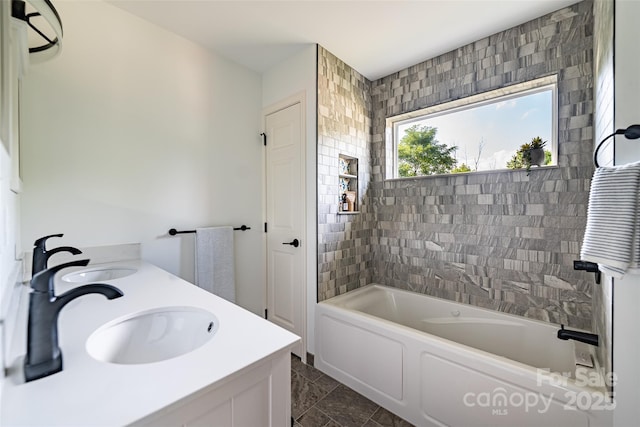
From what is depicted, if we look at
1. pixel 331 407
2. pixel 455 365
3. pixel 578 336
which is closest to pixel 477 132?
pixel 578 336

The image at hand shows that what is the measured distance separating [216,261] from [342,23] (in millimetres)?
2133

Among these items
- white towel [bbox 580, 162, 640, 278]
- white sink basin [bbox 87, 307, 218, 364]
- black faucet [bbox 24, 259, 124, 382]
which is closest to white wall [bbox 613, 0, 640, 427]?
white towel [bbox 580, 162, 640, 278]

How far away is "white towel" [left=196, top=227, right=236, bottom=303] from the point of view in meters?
2.10

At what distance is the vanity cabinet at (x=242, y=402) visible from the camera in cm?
56

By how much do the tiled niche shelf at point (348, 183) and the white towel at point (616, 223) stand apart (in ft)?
5.62

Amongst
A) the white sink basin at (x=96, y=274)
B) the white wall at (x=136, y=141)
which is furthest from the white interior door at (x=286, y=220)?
the white sink basin at (x=96, y=274)

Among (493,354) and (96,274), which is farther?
(96,274)

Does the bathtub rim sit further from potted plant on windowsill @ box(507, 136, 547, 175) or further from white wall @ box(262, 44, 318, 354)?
potted plant on windowsill @ box(507, 136, 547, 175)

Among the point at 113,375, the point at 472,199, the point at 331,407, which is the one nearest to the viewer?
the point at 113,375

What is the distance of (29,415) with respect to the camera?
1.60ft

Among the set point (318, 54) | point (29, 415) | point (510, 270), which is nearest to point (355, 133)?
point (318, 54)

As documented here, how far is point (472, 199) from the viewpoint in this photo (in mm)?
2057

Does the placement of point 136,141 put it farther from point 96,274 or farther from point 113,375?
point 113,375

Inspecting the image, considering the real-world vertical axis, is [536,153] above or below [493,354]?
above
